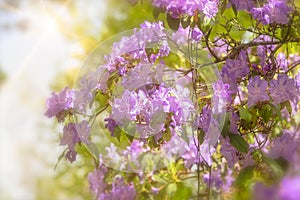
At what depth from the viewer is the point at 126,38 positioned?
141cm

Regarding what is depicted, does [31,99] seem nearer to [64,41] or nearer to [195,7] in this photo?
[64,41]

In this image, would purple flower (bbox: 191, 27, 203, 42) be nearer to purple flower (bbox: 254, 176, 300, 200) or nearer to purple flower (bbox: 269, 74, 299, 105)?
purple flower (bbox: 269, 74, 299, 105)

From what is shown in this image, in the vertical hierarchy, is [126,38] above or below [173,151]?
above

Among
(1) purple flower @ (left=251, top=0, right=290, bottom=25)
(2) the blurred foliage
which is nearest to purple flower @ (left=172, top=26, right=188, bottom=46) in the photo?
(1) purple flower @ (left=251, top=0, right=290, bottom=25)

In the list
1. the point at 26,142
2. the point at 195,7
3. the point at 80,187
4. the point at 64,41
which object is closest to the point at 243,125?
the point at 195,7

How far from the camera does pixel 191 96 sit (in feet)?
4.34

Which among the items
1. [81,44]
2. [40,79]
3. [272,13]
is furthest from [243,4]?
[40,79]

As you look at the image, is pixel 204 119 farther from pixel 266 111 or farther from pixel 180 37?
pixel 180 37

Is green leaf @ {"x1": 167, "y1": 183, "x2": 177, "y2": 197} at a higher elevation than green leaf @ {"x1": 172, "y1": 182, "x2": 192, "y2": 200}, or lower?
higher

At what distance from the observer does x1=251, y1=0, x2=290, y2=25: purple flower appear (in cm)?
127

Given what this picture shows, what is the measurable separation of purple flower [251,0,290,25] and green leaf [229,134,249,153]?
0.27 metres

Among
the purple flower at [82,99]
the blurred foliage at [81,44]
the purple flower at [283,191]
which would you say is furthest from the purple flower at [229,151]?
the blurred foliage at [81,44]

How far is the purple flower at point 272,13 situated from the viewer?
127cm

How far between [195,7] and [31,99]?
3596mm
